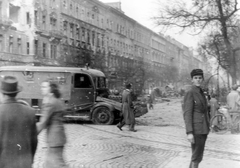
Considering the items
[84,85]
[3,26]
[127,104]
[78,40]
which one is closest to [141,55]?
[78,40]

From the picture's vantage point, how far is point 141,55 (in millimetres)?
43750

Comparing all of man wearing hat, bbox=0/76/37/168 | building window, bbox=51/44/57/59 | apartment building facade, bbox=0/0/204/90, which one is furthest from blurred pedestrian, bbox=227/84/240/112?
building window, bbox=51/44/57/59

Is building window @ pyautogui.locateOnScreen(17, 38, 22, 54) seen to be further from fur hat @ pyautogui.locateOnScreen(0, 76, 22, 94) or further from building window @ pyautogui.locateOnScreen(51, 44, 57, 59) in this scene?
fur hat @ pyautogui.locateOnScreen(0, 76, 22, 94)

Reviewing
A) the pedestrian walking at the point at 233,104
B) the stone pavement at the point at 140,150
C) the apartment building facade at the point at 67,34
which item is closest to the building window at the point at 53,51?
the apartment building facade at the point at 67,34

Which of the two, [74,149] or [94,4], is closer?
[74,149]

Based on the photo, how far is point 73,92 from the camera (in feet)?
57.4

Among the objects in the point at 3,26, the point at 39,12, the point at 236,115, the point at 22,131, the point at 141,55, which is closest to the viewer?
the point at 22,131

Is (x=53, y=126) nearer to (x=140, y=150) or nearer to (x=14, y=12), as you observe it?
(x=140, y=150)

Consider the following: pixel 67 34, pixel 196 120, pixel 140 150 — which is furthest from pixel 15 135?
pixel 67 34

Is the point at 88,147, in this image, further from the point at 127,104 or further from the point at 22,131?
the point at 22,131

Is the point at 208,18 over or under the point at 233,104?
over

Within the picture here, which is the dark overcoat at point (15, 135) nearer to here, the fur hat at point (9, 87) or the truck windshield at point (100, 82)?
the fur hat at point (9, 87)

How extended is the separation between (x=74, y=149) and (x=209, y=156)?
324 centimetres

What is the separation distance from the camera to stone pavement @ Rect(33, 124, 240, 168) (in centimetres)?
796
